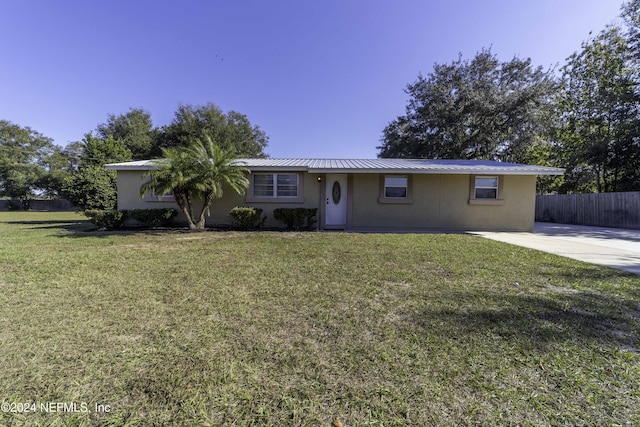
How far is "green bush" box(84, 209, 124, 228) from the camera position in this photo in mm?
10391

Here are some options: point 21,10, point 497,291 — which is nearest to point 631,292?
point 497,291

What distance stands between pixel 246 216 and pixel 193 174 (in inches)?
92.0

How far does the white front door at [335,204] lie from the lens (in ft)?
36.6

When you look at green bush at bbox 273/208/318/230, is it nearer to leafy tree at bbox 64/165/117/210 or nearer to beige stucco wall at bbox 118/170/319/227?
beige stucco wall at bbox 118/170/319/227

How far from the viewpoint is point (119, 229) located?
425 inches

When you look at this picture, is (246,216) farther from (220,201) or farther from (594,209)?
(594,209)

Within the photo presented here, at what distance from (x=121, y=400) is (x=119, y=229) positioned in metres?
11.1

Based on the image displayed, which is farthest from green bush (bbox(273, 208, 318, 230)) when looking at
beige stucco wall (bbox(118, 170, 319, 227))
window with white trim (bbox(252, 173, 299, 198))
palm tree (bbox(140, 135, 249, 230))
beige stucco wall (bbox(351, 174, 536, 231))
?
beige stucco wall (bbox(351, 174, 536, 231))

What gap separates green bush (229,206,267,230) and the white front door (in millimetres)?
2774


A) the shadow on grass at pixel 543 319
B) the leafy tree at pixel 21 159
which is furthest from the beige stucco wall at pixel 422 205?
the leafy tree at pixel 21 159

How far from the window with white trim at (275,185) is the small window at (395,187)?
12.1 feet

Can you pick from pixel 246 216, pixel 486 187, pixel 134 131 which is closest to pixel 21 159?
pixel 134 131

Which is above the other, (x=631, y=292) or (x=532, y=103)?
(x=532, y=103)

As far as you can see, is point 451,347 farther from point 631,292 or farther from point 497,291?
point 631,292
